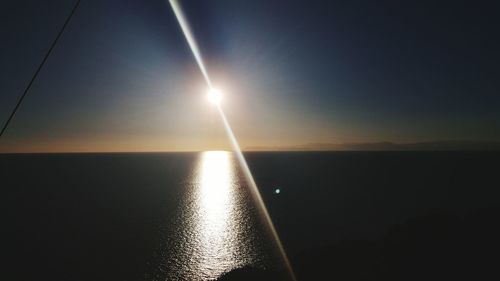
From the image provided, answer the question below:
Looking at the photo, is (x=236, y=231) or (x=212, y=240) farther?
(x=236, y=231)

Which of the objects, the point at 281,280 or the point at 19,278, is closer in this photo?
the point at 281,280

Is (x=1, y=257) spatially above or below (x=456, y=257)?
above

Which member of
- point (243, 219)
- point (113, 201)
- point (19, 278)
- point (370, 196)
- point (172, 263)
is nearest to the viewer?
point (19, 278)

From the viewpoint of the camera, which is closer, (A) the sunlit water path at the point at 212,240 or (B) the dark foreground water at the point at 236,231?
(B) the dark foreground water at the point at 236,231

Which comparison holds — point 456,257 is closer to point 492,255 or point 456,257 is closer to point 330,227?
point 492,255

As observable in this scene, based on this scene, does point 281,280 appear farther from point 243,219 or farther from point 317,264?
point 243,219

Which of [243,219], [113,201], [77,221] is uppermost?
[113,201]

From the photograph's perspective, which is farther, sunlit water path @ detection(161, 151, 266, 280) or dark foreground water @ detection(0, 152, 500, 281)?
sunlit water path @ detection(161, 151, 266, 280)

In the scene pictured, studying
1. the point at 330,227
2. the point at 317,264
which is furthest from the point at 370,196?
the point at 317,264

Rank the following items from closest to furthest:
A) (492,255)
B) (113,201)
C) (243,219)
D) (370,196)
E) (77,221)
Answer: (492,255) < (77,221) < (243,219) < (113,201) < (370,196)

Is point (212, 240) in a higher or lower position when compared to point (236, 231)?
lower
